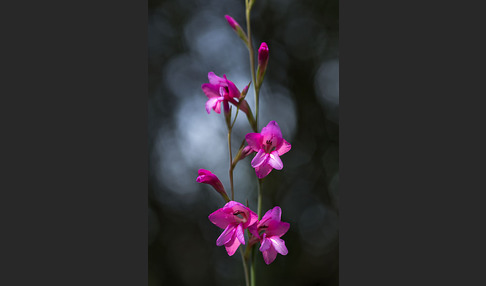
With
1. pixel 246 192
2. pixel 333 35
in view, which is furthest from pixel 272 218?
pixel 333 35

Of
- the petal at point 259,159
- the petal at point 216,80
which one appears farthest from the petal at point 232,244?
Answer: the petal at point 216,80

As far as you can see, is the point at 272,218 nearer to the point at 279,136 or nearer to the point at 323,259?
the point at 279,136

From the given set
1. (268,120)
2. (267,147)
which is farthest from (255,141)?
(268,120)

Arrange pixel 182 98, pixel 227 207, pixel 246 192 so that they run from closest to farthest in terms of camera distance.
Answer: pixel 227 207
pixel 246 192
pixel 182 98

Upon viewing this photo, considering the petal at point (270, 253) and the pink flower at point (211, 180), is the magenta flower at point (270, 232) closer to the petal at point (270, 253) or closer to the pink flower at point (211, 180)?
the petal at point (270, 253)

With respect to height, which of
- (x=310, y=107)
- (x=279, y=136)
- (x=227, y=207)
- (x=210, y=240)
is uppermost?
(x=310, y=107)

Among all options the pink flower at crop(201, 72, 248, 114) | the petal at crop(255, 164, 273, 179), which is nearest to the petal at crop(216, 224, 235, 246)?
the petal at crop(255, 164, 273, 179)

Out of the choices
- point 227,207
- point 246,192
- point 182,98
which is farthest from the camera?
A: point 182,98
